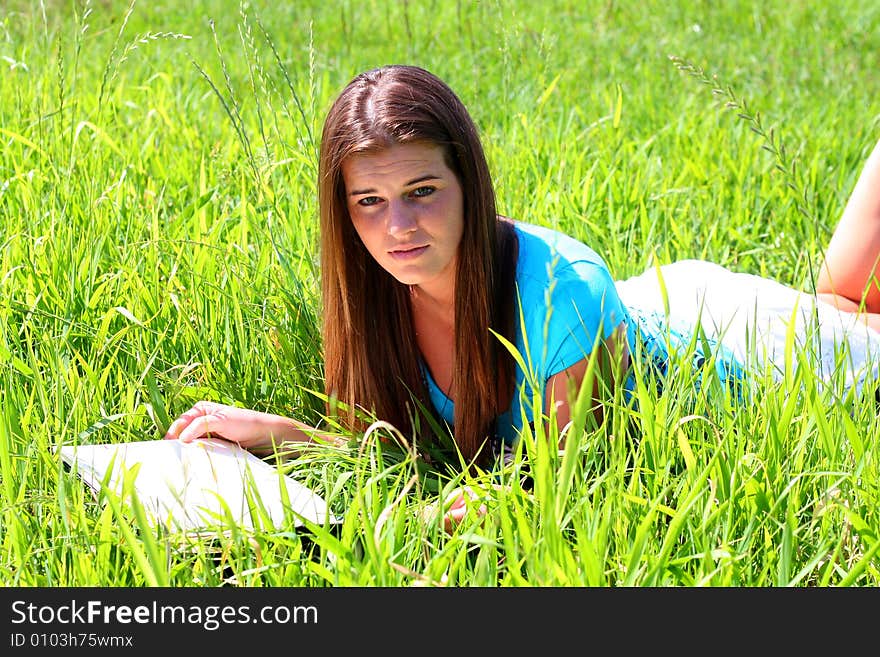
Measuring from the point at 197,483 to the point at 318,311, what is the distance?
2.30ft

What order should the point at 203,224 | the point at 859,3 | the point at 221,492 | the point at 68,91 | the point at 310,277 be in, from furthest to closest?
the point at 859,3, the point at 68,91, the point at 203,224, the point at 310,277, the point at 221,492

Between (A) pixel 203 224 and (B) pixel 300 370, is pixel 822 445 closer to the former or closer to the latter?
(B) pixel 300 370

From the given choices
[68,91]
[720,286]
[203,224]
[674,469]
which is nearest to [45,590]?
[674,469]

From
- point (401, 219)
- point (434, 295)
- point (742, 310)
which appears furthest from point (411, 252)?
point (742, 310)

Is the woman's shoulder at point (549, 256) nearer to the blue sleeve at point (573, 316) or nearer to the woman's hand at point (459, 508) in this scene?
the blue sleeve at point (573, 316)

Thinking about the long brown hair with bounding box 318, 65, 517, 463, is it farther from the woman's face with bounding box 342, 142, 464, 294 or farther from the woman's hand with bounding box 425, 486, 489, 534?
the woman's hand with bounding box 425, 486, 489, 534

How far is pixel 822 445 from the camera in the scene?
1.80 meters

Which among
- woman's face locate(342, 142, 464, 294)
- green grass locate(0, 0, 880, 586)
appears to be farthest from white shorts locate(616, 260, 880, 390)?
woman's face locate(342, 142, 464, 294)

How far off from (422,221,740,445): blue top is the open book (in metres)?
0.47

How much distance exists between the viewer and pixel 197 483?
6.39ft

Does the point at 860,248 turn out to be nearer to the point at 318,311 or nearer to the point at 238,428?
the point at 318,311

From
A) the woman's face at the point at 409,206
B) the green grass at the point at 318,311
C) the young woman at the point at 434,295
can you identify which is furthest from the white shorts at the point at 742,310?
the woman's face at the point at 409,206

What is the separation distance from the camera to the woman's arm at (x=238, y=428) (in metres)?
2.11

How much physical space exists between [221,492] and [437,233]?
62 centimetres
